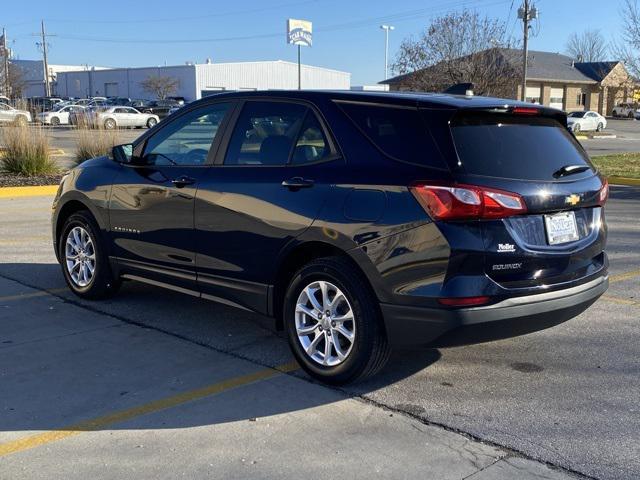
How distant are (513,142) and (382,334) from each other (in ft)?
4.65

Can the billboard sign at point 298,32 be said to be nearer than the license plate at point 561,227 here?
No

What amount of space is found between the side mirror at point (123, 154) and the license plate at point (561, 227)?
3454 mm

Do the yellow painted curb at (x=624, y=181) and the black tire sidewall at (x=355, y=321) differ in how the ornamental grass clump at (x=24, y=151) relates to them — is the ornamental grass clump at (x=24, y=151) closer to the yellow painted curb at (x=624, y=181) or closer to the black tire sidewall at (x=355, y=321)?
the black tire sidewall at (x=355, y=321)

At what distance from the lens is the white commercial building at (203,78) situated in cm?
7481

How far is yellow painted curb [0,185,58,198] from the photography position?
13758mm

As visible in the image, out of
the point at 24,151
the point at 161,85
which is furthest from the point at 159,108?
the point at 24,151

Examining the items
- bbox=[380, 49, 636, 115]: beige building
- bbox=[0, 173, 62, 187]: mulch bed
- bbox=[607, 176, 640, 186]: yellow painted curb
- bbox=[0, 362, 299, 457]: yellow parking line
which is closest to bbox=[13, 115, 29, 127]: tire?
bbox=[0, 173, 62, 187]: mulch bed

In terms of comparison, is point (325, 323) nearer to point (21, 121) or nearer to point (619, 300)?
point (619, 300)

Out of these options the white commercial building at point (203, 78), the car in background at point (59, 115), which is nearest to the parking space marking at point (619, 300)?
the car in background at point (59, 115)

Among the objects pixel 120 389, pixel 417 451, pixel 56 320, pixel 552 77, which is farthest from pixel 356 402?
pixel 552 77

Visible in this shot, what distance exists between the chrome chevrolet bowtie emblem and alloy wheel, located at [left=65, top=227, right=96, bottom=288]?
13.3ft

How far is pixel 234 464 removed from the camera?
3.45m

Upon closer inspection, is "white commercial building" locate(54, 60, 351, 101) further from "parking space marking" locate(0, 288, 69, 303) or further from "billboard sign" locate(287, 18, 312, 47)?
"parking space marking" locate(0, 288, 69, 303)

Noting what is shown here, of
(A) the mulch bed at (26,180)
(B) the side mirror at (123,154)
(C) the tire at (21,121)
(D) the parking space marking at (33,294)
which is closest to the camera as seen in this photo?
(B) the side mirror at (123,154)
